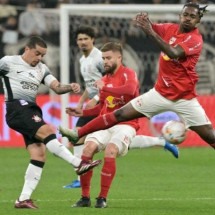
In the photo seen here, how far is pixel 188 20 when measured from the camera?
11.8 metres

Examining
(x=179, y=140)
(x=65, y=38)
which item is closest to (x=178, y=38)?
(x=179, y=140)

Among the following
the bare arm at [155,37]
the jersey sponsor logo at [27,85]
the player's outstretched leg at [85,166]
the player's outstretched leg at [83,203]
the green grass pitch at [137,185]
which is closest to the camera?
the player's outstretched leg at [85,166]

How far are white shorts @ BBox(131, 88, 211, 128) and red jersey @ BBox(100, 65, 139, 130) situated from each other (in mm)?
273

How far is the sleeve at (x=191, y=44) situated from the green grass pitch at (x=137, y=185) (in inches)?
73.3

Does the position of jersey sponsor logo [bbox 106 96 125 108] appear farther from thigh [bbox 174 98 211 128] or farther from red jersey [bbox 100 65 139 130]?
thigh [bbox 174 98 211 128]

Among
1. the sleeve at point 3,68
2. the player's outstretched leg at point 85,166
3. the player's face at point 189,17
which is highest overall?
the player's face at point 189,17

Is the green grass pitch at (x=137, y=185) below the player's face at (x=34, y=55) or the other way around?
below

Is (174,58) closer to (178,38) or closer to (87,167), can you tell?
(178,38)

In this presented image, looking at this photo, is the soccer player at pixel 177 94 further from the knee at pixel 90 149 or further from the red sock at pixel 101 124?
the knee at pixel 90 149

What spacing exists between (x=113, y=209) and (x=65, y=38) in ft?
32.8

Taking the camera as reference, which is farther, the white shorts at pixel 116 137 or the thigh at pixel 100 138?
the thigh at pixel 100 138

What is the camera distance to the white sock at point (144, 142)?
49.2 feet

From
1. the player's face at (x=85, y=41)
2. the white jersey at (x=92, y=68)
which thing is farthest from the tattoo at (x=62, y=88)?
the white jersey at (x=92, y=68)

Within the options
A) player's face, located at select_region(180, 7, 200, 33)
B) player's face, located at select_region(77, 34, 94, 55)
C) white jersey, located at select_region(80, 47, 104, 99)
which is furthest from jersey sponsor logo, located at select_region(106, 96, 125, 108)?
white jersey, located at select_region(80, 47, 104, 99)
